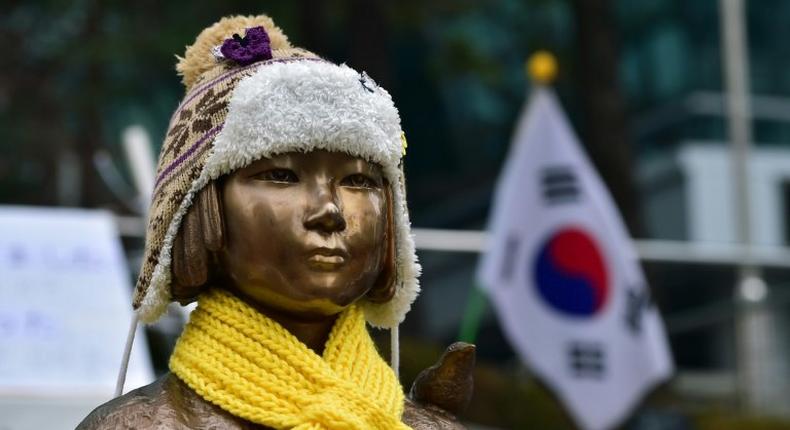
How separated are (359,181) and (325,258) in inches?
7.4

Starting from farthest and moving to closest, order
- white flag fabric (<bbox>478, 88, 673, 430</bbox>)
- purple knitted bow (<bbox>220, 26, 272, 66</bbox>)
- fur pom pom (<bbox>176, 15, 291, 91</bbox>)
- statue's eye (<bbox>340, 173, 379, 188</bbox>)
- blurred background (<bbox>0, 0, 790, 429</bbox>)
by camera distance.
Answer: blurred background (<bbox>0, 0, 790, 429</bbox>)
white flag fabric (<bbox>478, 88, 673, 430</bbox>)
fur pom pom (<bbox>176, 15, 291, 91</bbox>)
purple knitted bow (<bbox>220, 26, 272, 66</bbox>)
statue's eye (<bbox>340, 173, 379, 188</bbox>)

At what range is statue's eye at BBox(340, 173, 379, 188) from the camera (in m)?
3.07

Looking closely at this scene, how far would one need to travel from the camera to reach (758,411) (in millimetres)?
10266

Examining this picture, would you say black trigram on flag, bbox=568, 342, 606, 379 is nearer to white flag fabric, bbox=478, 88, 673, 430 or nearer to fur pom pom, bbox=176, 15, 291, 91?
white flag fabric, bbox=478, 88, 673, 430

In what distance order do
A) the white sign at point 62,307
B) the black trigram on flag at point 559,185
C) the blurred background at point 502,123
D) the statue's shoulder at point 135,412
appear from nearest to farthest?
the statue's shoulder at point 135,412, the white sign at point 62,307, the black trigram on flag at point 559,185, the blurred background at point 502,123

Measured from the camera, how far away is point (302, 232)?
9.77ft

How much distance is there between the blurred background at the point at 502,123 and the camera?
1080 centimetres

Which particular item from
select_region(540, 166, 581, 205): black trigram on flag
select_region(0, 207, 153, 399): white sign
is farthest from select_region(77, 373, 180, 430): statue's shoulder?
select_region(540, 166, 581, 205): black trigram on flag

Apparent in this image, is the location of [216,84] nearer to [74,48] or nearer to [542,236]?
[542,236]

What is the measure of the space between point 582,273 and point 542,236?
0.93 ft

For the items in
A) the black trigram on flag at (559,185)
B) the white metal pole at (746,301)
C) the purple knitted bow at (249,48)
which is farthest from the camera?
the white metal pole at (746,301)

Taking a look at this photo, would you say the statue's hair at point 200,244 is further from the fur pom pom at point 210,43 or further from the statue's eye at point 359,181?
the fur pom pom at point 210,43

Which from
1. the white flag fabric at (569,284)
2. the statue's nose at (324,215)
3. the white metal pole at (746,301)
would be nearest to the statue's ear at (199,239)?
the statue's nose at (324,215)

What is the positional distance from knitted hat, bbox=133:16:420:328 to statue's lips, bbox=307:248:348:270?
19 centimetres
